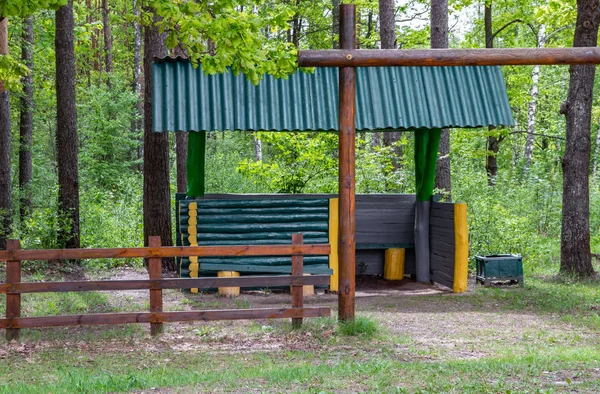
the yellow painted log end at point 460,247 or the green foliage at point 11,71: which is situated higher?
the green foliage at point 11,71

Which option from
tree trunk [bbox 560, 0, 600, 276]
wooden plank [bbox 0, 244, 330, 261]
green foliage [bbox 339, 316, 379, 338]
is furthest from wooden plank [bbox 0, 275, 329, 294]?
tree trunk [bbox 560, 0, 600, 276]

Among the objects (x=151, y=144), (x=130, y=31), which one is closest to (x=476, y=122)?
(x=151, y=144)

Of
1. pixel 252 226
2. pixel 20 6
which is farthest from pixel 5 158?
pixel 20 6

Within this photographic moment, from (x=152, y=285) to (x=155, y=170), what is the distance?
20.5 feet

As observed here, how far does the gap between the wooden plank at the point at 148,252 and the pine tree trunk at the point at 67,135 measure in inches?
277

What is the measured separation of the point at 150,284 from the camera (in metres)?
9.12

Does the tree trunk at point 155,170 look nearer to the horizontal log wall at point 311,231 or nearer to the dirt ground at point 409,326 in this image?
the horizontal log wall at point 311,231

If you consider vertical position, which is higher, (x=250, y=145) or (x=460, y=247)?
(x=250, y=145)

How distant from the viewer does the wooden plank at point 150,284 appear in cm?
897

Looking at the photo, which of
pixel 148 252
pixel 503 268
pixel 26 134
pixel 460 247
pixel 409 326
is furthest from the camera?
pixel 26 134

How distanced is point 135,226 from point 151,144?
461 centimetres

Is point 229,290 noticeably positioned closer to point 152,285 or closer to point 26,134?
point 152,285

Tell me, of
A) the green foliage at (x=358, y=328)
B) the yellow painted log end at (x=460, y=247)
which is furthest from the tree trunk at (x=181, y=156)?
the green foliage at (x=358, y=328)

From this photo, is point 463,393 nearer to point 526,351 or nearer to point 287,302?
point 526,351
